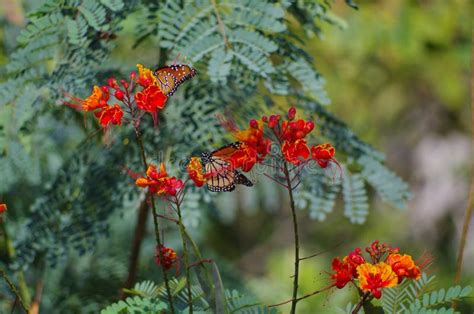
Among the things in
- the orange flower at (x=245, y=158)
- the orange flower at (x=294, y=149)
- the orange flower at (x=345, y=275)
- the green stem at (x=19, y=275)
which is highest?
the orange flower at (x=294, y=149)

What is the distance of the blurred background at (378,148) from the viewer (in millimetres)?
2320

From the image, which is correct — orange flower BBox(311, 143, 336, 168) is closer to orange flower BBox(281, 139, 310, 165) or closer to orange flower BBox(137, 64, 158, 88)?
orange flower BBox(281, 139, 310, 165)

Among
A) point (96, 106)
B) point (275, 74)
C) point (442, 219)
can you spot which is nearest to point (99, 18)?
point (275, 74)

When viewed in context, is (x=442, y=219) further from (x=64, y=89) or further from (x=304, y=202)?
(x=64, y=89)

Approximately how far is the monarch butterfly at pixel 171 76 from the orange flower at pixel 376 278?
0.36 metres

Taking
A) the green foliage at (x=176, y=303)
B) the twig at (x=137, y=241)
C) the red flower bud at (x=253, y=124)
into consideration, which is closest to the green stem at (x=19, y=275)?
the twig at (x=137, y=241)

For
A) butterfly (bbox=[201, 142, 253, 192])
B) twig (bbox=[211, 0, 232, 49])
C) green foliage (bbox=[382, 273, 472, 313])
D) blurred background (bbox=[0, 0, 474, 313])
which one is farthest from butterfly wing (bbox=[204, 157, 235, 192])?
blurred background (bbox=[0, 0, 474, 313])

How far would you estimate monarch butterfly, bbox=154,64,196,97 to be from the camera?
3.47ft

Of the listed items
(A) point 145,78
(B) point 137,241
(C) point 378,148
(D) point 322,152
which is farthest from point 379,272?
(C) point 378,148

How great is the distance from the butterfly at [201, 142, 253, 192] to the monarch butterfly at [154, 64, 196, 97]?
0.11 m

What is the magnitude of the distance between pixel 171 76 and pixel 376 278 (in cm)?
39

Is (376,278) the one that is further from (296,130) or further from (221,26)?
(221,26)

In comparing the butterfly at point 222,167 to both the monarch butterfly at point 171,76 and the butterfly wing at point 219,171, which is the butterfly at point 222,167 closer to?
the butterfly wing at point 219,171

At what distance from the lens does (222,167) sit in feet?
3.40
